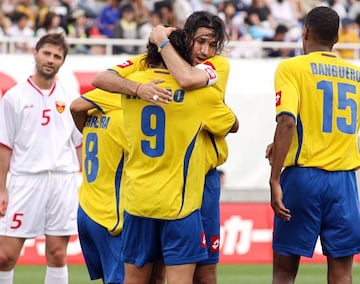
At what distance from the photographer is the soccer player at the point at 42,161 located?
988 centimetres

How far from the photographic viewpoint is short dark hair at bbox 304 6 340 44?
26.3ft

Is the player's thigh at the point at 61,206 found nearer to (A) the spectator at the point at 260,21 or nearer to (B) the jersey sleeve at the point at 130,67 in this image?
(B) the jersey sleeve at the point at 130,67

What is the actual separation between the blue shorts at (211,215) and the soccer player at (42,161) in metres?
2.30

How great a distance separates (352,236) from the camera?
8.10 m

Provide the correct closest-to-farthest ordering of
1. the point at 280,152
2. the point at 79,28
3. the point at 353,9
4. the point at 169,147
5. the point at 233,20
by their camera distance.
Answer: the point at 169,147, the point at 280,152, the point at 79,28, the point at 233,20, the point at 353,9

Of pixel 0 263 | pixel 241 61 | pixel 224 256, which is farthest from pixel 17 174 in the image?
pixel 241 61

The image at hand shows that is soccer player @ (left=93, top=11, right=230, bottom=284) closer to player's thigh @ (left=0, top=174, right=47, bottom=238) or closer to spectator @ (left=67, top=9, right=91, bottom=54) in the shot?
player's thigh @ (left=0, top=174, right=47, bottom=238)

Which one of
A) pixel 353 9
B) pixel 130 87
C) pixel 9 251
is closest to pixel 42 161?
pixel 9 251

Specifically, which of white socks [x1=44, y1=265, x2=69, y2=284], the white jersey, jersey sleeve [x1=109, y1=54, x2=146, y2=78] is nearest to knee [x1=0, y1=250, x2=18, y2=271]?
white socks [x1=44, y1=265, x2=69, y2=284]

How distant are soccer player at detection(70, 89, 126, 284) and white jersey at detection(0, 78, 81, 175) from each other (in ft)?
5.05

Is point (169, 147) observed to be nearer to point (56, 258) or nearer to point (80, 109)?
point (80, 109)

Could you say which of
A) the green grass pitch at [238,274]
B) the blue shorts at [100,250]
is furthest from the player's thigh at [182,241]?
the green grass pitch at [238,274]

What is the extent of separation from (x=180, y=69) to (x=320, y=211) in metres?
1.60

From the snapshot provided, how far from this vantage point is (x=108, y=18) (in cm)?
2022
